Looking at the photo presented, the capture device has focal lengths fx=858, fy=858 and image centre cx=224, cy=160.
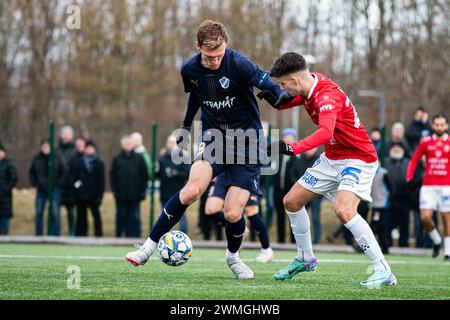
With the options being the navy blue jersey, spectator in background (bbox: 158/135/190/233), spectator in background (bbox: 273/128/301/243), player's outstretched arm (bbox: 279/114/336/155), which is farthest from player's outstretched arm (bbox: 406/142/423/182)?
player's outstretched arm (bbox: 279/114/336/155)

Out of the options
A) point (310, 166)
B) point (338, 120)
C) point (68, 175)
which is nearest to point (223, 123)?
point (338, 120)

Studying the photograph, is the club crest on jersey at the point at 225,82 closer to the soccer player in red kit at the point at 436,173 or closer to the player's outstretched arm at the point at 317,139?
the player's outstretched arm at the point at 317,139

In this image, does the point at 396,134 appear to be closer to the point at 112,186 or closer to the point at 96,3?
the point at 112,186

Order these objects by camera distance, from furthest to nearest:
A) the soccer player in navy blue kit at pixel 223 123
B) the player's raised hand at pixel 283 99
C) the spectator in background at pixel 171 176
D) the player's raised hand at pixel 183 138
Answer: the spectator in background at pixel 171 176
the player's raised hand at pixel 183 138
the soccer player in navy blue kit at pixel 223 123
the player's raised hand at pixel 283 99

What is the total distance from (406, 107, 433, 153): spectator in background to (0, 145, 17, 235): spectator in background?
27.1 feet

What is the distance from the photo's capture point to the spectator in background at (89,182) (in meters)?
17.4

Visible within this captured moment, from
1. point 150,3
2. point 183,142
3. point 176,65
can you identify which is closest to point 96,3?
point 150,3

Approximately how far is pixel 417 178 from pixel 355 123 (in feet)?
31.4

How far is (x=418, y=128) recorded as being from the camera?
17094 mm

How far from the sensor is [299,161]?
55.0ft

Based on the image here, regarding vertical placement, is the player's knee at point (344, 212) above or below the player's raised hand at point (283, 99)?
below

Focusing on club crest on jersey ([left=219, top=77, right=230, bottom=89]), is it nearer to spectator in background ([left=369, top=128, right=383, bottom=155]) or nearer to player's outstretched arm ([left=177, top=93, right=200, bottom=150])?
player's outstretched arm ([left=177, top=93, right=200, bottom=150])

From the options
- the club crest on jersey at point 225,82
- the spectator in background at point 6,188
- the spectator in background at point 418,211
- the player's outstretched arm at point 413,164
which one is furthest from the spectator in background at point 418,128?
the club crest on jersey at point 225,82

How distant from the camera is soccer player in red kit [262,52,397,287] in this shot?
7.29m
